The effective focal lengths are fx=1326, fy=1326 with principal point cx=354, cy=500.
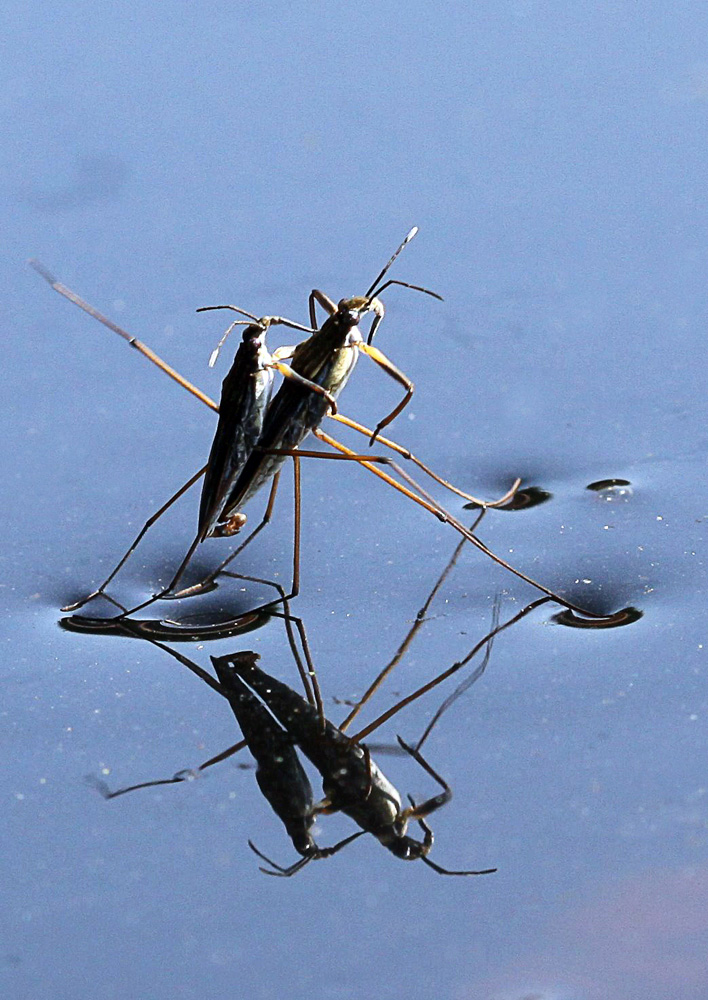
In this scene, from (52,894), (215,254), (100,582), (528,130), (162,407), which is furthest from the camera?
(528,130)

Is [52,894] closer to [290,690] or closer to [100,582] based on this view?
[290,690]

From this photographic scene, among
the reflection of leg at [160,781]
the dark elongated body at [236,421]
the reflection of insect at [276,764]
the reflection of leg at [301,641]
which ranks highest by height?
the dark elongated body at [236,421]

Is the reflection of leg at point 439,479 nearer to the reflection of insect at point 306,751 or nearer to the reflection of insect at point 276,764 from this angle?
the reflection of insect at point 306,751

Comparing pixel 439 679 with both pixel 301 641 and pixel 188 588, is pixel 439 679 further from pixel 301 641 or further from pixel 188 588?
pixel 188 588

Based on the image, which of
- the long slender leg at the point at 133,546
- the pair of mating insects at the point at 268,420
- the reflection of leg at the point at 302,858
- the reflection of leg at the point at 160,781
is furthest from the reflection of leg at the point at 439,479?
the reflection of leg at the point at 302,858

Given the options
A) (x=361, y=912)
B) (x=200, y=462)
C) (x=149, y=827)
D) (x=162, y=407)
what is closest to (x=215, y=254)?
(x=162, y=407)

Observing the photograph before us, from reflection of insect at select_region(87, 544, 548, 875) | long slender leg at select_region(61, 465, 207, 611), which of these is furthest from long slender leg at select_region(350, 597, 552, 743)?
long slender leg at select_region(61, 465, 207, 611)
